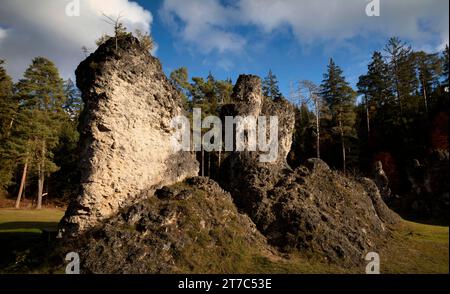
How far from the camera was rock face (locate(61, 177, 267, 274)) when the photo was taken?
12.2m

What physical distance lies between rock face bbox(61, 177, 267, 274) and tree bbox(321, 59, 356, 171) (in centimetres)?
2837

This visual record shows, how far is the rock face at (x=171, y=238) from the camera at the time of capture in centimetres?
1219

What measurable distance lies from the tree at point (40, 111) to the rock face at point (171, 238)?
28166 mm

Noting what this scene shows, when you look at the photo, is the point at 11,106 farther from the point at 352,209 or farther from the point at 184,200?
the point at 352,209

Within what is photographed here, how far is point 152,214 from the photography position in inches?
557

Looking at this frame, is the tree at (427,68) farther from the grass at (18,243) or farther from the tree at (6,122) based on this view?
the tree at (6,122)

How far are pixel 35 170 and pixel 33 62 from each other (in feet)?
46.3

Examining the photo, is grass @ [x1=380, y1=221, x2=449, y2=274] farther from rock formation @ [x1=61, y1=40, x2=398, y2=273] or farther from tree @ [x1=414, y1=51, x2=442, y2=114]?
tree @ [x1=414, y1=51, x2=442, y2=114]

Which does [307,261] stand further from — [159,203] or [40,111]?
[40,111]

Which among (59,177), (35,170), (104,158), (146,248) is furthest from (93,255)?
(59,177)

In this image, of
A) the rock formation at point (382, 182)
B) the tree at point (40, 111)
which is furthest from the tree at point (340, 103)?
the tree at point (40, 111)

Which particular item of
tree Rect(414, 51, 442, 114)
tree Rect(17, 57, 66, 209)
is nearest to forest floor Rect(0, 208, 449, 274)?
tree Rect(17, 57, 66, 209)

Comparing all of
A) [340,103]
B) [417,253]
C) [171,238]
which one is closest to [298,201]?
[417,253]

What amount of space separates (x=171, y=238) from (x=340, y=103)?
124 ft
